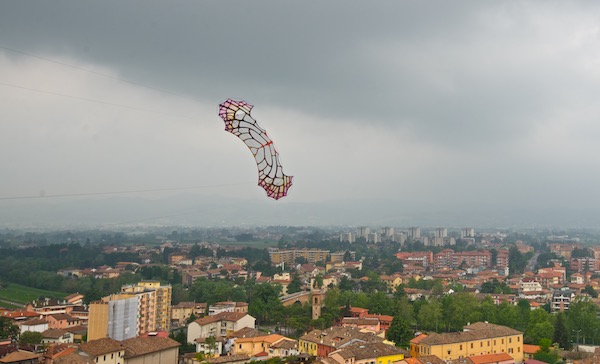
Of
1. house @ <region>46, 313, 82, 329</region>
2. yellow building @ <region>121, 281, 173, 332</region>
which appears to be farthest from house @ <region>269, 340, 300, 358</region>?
house @ <region>46, 313, 82, 329</region>

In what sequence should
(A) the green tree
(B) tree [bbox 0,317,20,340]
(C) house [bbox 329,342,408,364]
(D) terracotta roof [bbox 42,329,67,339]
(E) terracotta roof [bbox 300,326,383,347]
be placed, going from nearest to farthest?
(C) house [bbox 329,342,408,364] → (E) terracotta roof [bbox 300,326,383,347] → (B) tree [bbox 0,317,20,340] → (D) terracotta roof [bbox 42,329,67,339] → (A) the green tree

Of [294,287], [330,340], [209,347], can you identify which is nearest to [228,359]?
[209,347]

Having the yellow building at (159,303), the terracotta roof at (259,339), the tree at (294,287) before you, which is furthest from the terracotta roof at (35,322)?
the tree at (294,287)

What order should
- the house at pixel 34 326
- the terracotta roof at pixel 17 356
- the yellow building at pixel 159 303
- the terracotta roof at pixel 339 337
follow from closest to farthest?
the terracotta roof at pixel 17 356
the terracotta roof at pixel 339 337
the house at pixel 34 326
the yellow building at pixel 159 303

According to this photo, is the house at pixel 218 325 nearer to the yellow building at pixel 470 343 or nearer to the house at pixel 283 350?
the house at pixel 283 350

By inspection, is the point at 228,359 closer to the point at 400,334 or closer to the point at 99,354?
the point at 99,354

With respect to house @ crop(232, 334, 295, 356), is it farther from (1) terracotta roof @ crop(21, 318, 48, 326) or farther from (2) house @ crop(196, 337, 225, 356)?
(1) terracotta roof @ crop(21, 318, 48, 326)
